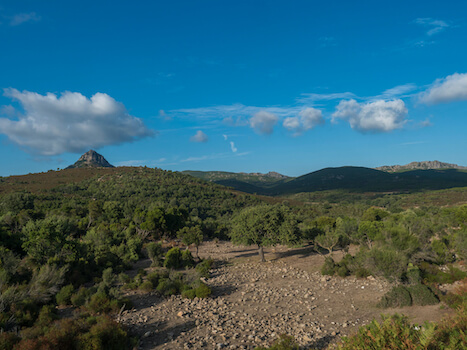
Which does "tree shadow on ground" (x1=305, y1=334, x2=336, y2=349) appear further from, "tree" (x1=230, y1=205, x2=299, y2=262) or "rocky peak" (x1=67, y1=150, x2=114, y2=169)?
"rocky peak" (x1=67, y1=150, x2=114, y2=169)

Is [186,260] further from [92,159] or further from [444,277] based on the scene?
[92,159]

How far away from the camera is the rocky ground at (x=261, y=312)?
10.9 m

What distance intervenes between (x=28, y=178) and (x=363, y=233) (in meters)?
96.9

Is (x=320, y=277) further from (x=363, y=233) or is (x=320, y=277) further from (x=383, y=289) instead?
(x=363, y=233)

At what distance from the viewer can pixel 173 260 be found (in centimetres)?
2406

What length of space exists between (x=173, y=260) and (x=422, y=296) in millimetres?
18662

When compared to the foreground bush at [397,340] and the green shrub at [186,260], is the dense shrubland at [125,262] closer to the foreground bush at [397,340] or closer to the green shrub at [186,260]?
the green shrub at [186,260]

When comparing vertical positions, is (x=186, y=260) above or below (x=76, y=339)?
below

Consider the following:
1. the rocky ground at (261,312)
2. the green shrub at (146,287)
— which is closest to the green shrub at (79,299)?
the rocky ground at (261,312)

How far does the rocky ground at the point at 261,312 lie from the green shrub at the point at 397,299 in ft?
1.31

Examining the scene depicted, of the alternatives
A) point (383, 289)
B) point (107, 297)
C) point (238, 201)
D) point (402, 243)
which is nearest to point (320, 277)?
point (383, 289)

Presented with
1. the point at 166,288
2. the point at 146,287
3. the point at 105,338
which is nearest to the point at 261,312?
the point at 166,288

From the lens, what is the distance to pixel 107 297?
14062 millimetres

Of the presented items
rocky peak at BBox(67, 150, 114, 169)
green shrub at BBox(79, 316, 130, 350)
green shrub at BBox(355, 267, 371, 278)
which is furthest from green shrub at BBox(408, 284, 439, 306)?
rocky peak at BBox(67, 150, 114, 169)
